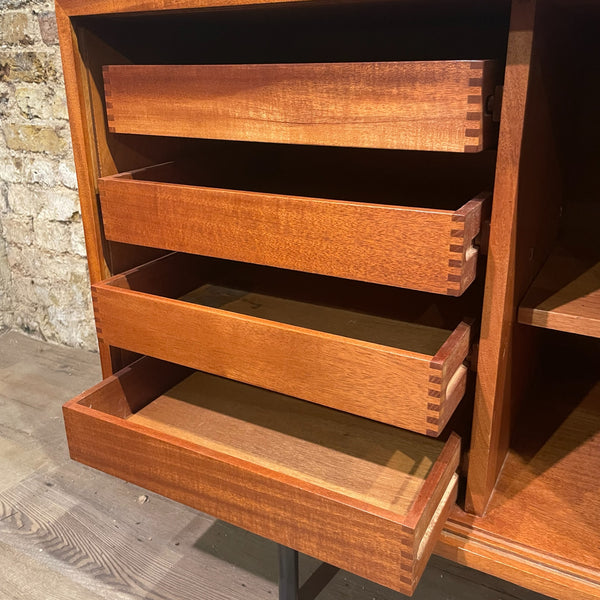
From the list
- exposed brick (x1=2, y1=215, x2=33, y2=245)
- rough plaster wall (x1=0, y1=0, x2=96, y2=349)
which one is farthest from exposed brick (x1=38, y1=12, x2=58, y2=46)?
exposed brick (x1=2, y1=215, x2=33, y2=245)

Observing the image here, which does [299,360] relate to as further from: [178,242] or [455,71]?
[455,71]

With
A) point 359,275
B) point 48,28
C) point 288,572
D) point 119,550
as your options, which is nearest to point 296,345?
point 359,275

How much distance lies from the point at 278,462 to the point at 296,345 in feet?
0.79

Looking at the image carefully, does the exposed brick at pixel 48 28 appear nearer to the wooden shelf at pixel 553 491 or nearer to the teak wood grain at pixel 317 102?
the teak wood grain at pixel 317 102

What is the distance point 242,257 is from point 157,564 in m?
0.77

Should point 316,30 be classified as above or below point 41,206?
above

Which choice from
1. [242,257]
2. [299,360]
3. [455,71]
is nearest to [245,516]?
[299,360]

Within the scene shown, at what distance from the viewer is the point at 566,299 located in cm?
77

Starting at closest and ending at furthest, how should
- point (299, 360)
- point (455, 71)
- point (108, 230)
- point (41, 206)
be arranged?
point (455, 71), point (299, 360), point (108, 230), point (41, 206)

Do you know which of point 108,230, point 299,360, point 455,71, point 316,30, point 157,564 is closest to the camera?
point 455,71

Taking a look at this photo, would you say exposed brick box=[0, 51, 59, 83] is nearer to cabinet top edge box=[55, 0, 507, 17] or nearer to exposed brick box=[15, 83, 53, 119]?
exposed brick box=[15, 83, 53, 119]

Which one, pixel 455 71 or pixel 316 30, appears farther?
pixel 316 30

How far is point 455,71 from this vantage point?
23.6 inches

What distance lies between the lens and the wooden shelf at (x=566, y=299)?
73 centimetres
